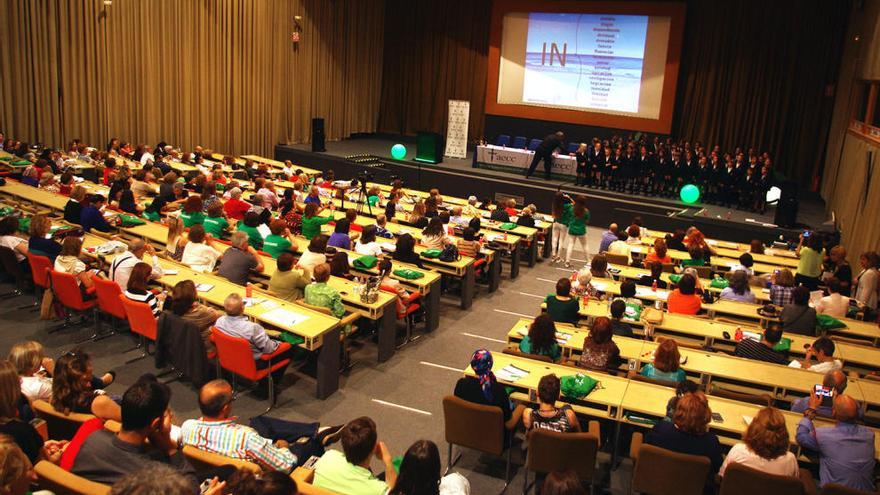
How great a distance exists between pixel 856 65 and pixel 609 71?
19.7 feet

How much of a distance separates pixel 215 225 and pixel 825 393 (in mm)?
7475

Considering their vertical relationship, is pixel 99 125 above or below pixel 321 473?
above

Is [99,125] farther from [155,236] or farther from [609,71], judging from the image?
[609,71]

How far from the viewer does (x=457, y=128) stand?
18.8m

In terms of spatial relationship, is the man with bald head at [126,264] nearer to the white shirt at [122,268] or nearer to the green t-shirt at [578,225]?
the white shirt at [122,268]

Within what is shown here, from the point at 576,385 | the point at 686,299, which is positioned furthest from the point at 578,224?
the point at 576,385

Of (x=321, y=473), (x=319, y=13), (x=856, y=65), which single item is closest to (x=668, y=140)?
(x=856, y=65)

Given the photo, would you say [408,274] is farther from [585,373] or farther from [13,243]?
[13,243]

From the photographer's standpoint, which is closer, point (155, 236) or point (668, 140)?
point (155, 236)

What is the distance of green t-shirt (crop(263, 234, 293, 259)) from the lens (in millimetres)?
8781

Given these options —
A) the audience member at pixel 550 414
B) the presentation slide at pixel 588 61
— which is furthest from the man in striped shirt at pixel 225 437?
the presentation slide at pixel 588 61

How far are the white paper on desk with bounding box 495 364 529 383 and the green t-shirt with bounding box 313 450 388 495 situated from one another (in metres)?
1.91

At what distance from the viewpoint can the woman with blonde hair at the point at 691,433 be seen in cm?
468

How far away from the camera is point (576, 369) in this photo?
589cm
